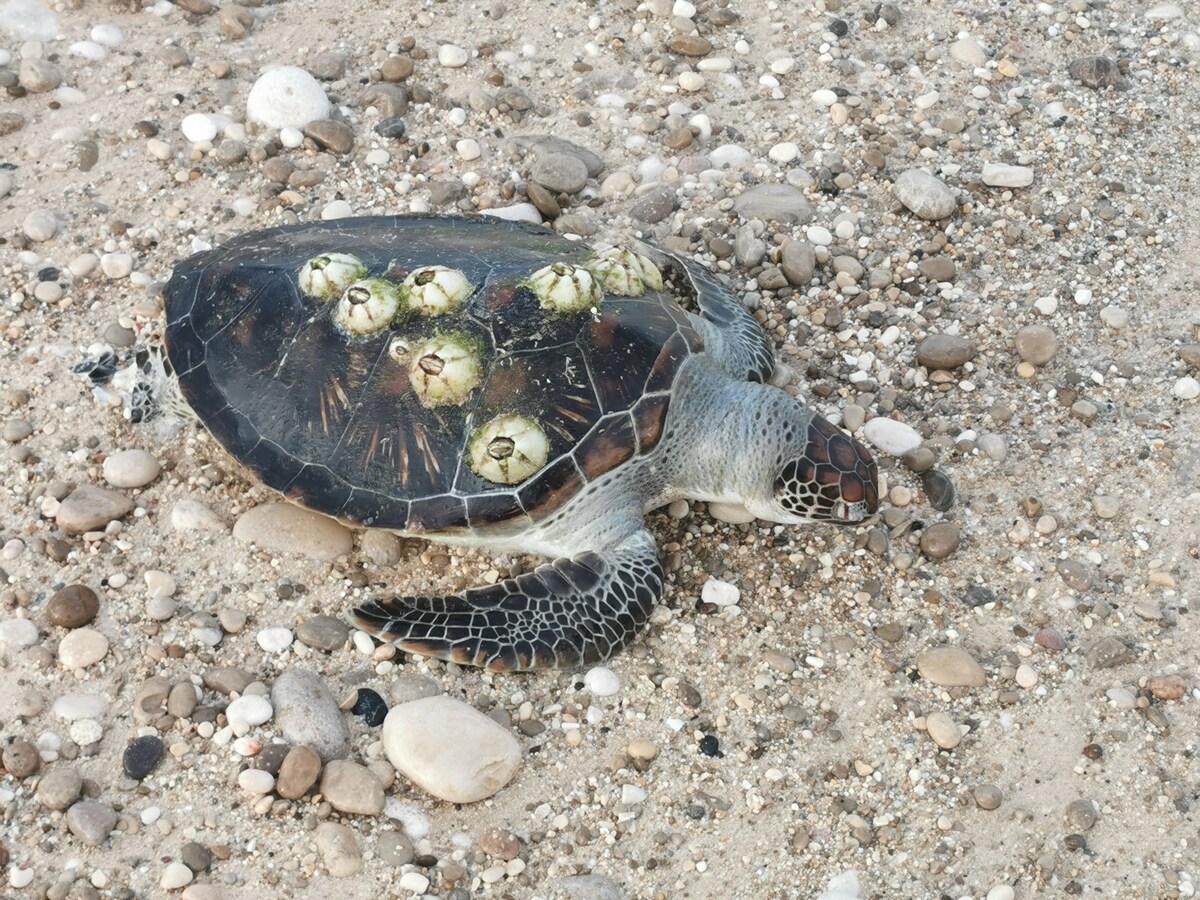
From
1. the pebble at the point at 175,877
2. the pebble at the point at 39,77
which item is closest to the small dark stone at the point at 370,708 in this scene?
the pebble at the point at 175,877

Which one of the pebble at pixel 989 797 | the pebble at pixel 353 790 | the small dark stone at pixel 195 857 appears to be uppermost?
the pebble at pixel 989 797

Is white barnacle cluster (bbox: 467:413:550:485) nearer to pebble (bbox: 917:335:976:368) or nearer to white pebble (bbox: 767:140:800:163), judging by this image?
pebble (bbox: 917:335:976:368)

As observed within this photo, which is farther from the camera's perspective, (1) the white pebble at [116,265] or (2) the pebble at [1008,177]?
(2) the pebble at [1008,177]

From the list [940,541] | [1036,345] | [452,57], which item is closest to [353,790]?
[940,541]

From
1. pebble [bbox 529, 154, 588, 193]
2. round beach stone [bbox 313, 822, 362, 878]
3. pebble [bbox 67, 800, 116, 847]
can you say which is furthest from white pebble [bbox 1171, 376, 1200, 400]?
pebble [bbox 67, 800, 116, 847]

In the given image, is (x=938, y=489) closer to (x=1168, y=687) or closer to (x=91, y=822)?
(x=1168, y=687)

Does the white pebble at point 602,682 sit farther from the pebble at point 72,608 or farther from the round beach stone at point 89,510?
the round beach stone at point 89,510

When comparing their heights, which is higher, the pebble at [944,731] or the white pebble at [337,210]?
the white pebble at [337,210]
